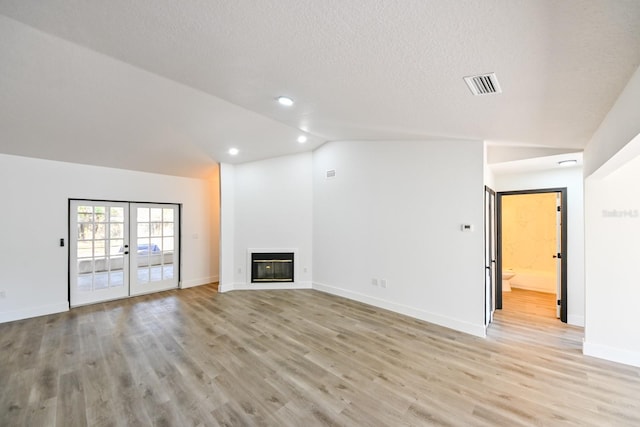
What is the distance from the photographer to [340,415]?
2047mm

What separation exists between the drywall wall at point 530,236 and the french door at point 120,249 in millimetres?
7912

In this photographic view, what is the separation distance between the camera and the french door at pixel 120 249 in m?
4.70

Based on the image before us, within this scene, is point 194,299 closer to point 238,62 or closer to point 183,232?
point 183,232

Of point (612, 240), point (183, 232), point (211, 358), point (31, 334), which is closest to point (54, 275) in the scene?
point (31, 334)

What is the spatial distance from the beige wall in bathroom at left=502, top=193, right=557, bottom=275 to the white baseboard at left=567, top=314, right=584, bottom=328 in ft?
8.39

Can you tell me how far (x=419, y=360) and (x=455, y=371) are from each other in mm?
349

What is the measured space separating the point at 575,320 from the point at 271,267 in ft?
17.2

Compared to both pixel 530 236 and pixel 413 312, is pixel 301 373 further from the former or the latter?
pixel 530 236

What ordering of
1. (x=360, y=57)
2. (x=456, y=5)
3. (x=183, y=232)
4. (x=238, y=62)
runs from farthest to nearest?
(x=183, y=232), (x=238, y=62), (x=360, y=57), (x=456, y=5)

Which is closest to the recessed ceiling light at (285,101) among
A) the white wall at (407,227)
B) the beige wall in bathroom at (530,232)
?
the white wall at (407,227)

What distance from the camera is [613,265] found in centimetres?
287

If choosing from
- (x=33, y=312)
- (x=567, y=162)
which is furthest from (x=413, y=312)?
(x=33, y=312)

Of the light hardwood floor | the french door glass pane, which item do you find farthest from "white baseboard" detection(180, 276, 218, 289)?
the light hardwood floor

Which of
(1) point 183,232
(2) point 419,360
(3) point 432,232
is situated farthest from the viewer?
(1) point 183,232
